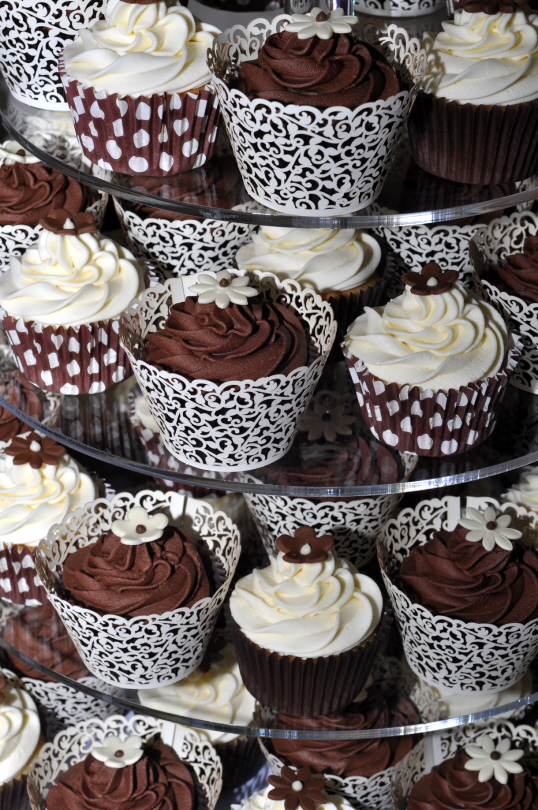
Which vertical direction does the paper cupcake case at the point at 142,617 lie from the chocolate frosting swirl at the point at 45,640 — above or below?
above

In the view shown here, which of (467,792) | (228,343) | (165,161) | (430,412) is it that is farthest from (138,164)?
(467,792)

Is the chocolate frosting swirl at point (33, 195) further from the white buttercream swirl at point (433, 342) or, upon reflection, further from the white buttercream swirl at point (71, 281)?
the white buttercream swirl at point (433, 342)

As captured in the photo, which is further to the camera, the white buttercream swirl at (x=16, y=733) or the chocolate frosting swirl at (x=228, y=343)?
the white buttercream swirl at (x=16, y=733)

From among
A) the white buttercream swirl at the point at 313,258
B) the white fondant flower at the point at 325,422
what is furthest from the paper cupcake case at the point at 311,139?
the white fondant flower at the point at 325,422

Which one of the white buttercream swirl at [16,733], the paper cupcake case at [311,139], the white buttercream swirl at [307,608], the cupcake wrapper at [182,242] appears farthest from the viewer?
the white buttercream swirl at [16,733]

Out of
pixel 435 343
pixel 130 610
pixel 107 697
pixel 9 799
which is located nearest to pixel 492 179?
pixel 435 343

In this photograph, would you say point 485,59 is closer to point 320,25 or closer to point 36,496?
point 320,25

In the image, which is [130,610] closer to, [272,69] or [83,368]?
[83,368]
